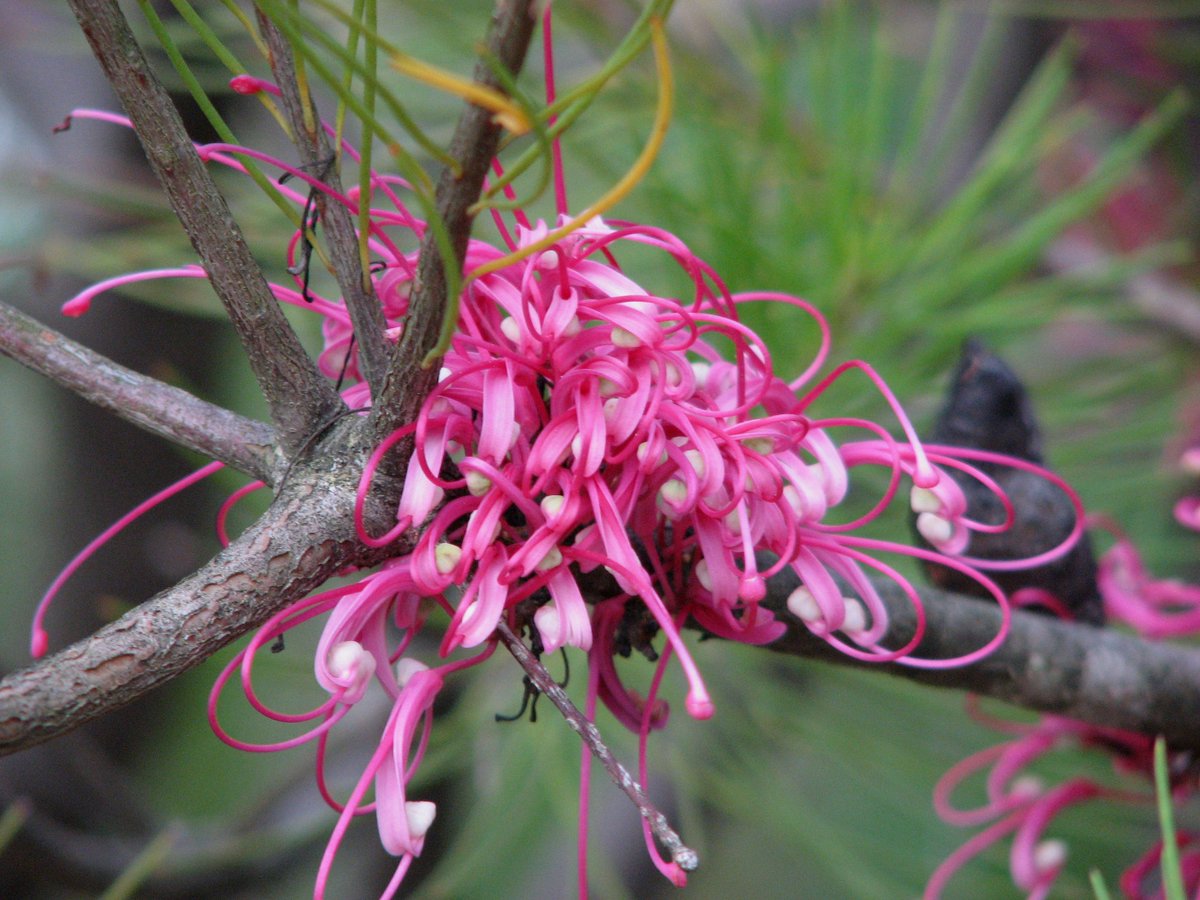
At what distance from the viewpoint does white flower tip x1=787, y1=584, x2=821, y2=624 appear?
0.28m

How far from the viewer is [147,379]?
0.27 meters

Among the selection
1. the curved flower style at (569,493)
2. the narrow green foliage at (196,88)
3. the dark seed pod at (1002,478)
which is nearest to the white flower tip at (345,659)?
the curved flower style at (569,493)

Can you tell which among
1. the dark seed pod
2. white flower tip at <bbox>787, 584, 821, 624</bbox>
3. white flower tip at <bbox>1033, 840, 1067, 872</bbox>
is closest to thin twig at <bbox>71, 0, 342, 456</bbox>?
white flower tip at <bbox>787, 584, 821, 624</bbox>

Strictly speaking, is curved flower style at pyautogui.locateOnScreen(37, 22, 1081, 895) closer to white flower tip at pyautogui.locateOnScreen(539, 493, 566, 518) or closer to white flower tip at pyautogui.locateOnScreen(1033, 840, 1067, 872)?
white flower tip at pyautogui.locateOnScreen(539, 493, 566, 518)

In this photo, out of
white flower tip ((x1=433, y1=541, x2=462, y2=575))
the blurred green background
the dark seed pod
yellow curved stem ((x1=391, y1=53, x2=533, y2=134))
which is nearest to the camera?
yellow curved stem ((x1=391, y1=53, x2=533, y2=134))

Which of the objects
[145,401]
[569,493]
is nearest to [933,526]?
[569,493]

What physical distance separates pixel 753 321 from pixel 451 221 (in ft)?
1.17

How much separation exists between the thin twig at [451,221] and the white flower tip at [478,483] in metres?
0.02

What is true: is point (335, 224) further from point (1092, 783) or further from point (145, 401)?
point (1092, 783)

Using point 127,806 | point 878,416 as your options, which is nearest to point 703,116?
point 878,416

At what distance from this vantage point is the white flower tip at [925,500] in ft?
0.98

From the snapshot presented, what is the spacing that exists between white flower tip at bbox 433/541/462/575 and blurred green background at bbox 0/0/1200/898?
27 cm

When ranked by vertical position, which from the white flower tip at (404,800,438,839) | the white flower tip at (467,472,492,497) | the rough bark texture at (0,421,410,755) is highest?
the white flower tip at (467,472,492,497)

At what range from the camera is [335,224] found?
0.81 ft
